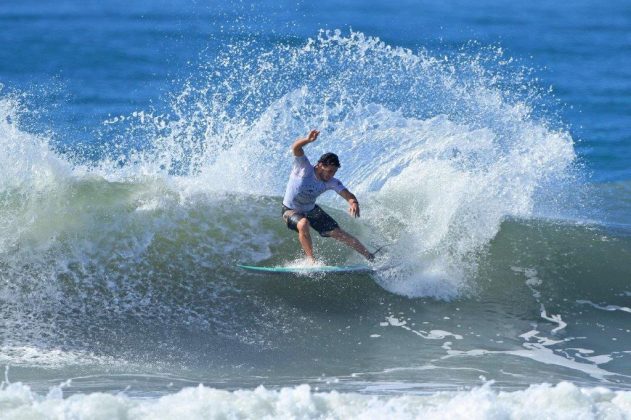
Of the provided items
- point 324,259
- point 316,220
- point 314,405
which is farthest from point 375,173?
point 314,405

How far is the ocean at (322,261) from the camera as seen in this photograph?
28.3ft

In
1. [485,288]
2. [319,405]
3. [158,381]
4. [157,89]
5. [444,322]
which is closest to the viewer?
[319,405]

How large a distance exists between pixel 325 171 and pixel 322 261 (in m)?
1.47

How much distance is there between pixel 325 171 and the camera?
10.5m

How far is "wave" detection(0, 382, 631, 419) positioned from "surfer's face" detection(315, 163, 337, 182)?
10.9 feet

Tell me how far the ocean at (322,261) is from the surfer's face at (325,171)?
1206mm

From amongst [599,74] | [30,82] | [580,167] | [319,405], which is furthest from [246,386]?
[599,74]

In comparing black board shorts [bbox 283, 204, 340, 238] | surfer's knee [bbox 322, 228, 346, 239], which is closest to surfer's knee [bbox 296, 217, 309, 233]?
black board shorts [bbox 283, 204, 340, 238]

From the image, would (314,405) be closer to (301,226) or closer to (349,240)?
(301,226)

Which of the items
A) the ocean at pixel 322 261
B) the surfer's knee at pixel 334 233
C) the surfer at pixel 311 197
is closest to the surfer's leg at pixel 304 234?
the surfer at pixel 311 197

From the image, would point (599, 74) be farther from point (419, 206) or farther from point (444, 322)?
point (444, 322)

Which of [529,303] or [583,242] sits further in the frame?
[583,242]

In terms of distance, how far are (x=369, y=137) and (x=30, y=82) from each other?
9834mm

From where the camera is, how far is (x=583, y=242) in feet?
42.3
